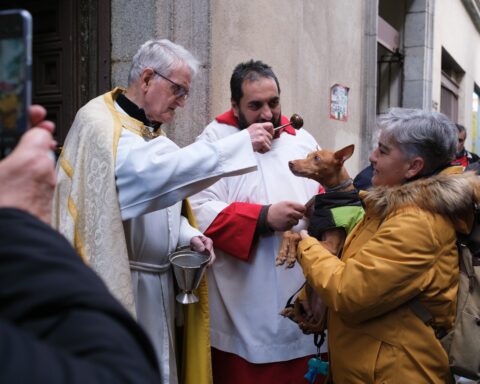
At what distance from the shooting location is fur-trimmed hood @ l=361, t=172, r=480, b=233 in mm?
2102

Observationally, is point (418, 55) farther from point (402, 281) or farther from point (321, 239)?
point (402, 281)

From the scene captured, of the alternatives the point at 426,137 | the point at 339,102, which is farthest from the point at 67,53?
the point at 339,102

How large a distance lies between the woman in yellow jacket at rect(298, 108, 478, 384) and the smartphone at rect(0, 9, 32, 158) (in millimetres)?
1481

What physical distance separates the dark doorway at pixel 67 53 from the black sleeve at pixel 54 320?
3.13 m

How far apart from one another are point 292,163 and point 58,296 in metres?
2.14

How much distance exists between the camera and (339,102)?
657 cm

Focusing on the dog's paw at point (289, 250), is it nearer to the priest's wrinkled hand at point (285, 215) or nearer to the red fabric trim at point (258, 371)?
the priest's wrinkled hand at point (285, 215)

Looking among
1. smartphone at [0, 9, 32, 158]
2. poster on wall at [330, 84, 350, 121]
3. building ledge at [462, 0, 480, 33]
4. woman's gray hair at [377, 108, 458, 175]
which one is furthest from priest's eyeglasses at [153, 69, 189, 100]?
building ledge at [462, 0, 480, 33]

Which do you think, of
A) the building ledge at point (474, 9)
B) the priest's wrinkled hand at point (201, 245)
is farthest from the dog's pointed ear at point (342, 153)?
the building ledge at point (474, 9)

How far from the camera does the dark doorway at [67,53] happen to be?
382cm

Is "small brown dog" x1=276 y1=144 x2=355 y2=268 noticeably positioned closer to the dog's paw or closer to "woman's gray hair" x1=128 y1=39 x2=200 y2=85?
the dog's paw

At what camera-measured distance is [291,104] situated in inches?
205

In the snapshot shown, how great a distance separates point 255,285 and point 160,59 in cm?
118

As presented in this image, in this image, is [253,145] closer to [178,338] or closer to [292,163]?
[292,163]
